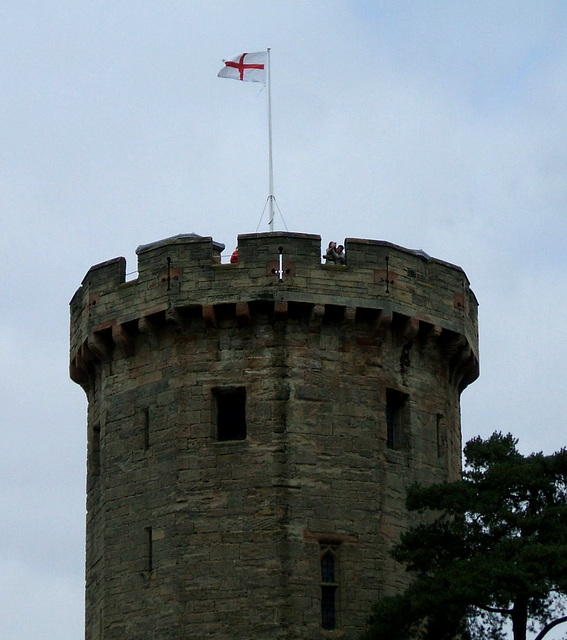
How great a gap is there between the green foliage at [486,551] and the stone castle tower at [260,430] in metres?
1.83

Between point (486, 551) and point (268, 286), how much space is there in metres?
6.87

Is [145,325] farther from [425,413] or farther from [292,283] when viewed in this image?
[425,413]

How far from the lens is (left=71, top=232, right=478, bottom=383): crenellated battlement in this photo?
39125mm

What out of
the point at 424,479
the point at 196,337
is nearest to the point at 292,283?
the point at 196,337

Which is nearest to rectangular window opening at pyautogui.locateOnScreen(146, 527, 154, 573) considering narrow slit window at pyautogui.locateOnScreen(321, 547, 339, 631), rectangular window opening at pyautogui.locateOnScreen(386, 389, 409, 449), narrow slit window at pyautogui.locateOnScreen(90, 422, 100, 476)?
narrow slit window at pyautogui.locateOnScreen(90, 422, 100, 476)

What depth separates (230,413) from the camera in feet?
128

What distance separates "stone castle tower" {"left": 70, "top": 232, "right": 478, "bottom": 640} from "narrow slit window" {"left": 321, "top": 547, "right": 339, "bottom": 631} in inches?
1.0

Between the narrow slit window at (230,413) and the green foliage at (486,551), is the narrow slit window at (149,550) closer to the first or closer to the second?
the narrow slit window at (230,413)

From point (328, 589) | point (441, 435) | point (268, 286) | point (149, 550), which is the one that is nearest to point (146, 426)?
point (149, 550)

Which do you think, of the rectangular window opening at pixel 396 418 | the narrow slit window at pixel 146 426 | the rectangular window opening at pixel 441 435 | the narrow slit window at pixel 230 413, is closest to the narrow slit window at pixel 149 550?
the narrow slit window at pixel 146 426

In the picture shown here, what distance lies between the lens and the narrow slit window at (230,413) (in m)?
39.0

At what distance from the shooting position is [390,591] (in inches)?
1511

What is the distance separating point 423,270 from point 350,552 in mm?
6067

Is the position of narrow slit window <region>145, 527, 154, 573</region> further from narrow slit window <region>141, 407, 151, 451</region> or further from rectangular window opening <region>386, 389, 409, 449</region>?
rectangular window opening <region>386, 389, 409, 449</region>
